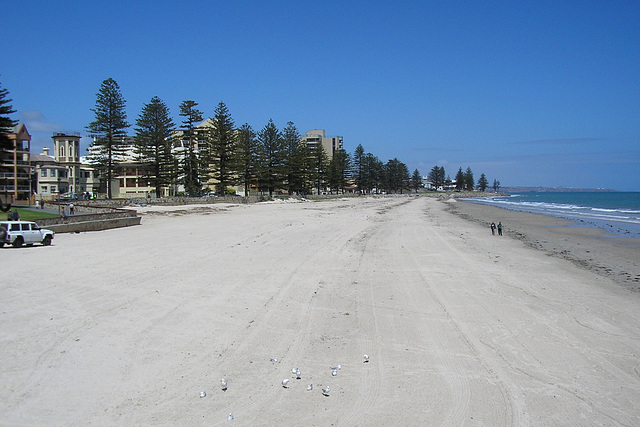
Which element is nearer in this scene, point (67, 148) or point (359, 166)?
point (67, 148)

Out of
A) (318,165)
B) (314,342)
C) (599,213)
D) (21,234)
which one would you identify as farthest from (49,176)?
(599,213)

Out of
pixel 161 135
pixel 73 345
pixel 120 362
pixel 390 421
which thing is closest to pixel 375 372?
pixel 390 421

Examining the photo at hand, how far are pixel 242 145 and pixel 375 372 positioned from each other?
5718 cm

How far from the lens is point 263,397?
5027 mm

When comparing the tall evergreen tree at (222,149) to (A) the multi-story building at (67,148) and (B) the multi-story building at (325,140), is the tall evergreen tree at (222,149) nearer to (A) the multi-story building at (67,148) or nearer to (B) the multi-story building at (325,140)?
(A) the multi-story building at (67,148)

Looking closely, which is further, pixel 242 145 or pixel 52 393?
pixel 242 145

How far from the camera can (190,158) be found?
5572cm

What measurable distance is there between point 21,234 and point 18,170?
46.7m

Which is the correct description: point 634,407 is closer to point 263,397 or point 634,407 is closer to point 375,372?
point 375,372

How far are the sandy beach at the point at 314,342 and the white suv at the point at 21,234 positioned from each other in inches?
147

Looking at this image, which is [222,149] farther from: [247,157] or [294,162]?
[294,162]

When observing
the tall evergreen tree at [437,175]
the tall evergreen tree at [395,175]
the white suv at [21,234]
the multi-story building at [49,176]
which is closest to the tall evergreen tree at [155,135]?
the multi-story building at [49,176]

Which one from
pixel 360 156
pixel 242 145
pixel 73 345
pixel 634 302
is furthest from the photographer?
pixel 360 156

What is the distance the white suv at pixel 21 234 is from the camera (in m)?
16.5
